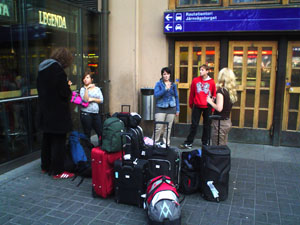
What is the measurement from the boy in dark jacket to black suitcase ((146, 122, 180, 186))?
236cm

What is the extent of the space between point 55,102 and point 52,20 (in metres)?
2.34

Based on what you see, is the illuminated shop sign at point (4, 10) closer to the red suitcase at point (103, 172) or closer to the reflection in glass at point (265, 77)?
the red suitcase at point (103, 172)

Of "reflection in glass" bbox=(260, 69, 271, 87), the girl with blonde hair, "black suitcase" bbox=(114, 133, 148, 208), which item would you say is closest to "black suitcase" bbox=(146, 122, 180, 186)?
"black suitcase" bbox=(114, 133, 148, 208)

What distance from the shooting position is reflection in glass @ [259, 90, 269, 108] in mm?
6809

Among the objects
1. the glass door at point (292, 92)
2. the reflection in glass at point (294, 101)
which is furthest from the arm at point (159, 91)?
the reflection in glass at point (294, 101)

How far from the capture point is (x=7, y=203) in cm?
415

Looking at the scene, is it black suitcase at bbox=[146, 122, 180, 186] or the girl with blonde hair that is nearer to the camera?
black suitcase at bbox=[146, 122, 180, 186]

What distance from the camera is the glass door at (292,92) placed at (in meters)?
6.52

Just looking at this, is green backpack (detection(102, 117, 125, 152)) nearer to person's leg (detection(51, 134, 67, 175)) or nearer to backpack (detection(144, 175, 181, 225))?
backpack (detection(144, 175, 181, 225))

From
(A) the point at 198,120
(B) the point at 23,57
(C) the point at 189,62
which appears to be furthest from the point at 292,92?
(B) the point at 23,57

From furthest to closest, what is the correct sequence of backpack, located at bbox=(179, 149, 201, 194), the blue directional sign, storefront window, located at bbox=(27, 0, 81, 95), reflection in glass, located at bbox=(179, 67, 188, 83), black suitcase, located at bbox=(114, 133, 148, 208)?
reflection in glass, located at bbox=(179, 67, 188, 83)
the blue directional sign
storefront window, located at bbox=(27, 0, 81, 95)
backpack, located at bbox=(179, 149, 201, 194)
black suitcase, located at bbox=(114, 133, 148, 208)

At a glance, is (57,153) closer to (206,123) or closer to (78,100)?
(78,100)

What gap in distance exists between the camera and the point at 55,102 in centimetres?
478

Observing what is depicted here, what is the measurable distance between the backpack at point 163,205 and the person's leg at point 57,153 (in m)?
2.02
